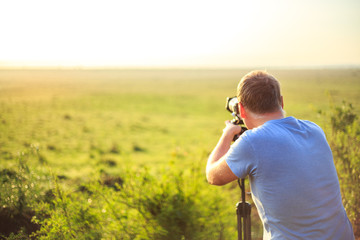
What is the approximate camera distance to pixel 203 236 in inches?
111

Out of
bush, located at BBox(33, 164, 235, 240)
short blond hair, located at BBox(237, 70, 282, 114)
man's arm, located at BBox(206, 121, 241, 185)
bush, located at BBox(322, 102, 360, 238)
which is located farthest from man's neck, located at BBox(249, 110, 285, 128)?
bush, located at BBox(322, 102, 360, 238)

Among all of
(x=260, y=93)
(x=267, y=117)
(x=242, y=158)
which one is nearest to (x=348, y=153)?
(x=267, y=117)

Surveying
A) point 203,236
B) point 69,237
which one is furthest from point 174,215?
point 69,237

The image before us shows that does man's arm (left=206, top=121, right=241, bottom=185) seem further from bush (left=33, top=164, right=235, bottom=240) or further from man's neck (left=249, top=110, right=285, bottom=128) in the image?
bush (left=33, top=164, right=235, bottom=240)

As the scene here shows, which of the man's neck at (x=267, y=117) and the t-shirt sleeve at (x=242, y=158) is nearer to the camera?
the t-shirt sleeve at (x=242, y=158)

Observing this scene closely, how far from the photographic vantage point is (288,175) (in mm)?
1410

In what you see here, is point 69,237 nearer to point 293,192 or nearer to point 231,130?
point 231,130

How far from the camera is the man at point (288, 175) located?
1.41 meters

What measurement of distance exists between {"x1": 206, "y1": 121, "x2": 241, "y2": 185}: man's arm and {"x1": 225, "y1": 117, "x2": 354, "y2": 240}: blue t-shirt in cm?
6

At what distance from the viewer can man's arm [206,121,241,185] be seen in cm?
154

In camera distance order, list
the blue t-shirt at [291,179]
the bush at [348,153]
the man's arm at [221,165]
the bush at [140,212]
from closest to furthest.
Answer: the blue t-shirt at [291,179], the man's arm at [221,165], the bush at [140,212], the bush at [348,153]

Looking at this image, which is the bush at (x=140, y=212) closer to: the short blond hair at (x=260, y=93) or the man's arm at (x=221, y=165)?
the man's arm at (x=221, y=165)

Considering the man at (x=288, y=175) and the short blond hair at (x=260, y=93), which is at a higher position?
the short blond hair at (x=260, y=93)

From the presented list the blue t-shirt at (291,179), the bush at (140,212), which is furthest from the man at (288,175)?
the bush at (140,212)
